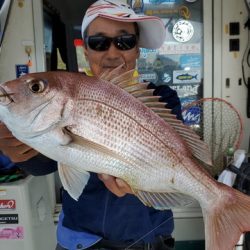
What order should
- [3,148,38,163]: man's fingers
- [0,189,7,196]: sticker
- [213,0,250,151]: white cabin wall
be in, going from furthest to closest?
[213,0,250,151]: white cabin wall
[0,189,7,196]: sticker
[3,148,38,163]: man's fingers

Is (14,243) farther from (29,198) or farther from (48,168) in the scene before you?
(48,168)

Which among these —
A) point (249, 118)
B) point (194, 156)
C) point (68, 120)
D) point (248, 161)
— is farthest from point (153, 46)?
point (249, 118)

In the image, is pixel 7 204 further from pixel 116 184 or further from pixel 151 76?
pixel 116 184

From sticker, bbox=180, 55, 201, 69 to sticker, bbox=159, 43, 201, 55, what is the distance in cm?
5

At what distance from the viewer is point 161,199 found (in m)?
1.29

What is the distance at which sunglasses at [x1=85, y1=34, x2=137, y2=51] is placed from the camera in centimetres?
155

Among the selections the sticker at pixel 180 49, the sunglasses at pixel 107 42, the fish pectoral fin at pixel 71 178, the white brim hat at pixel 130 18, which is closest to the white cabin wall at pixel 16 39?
the sticker at pixel 180 49

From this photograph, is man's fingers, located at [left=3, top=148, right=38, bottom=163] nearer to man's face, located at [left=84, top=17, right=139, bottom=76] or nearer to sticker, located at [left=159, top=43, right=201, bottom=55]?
man's face, located at [left=84, top=17, right=139, bottom=76]

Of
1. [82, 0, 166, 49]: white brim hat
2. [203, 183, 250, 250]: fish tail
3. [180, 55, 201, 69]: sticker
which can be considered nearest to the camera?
[203, 183, 250, 250]: fish tail

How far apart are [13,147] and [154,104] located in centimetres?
53

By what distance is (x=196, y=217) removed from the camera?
3545 millimetres

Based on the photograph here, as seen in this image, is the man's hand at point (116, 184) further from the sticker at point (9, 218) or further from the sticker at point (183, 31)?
the sticker at point (183, 31)

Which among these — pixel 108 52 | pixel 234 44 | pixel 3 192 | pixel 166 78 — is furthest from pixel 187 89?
pixel 108 52

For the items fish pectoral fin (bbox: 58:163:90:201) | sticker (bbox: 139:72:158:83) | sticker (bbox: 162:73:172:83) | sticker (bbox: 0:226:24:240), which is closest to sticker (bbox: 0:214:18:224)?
sticker (bbox: 0:226:24:240)
